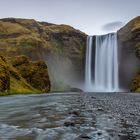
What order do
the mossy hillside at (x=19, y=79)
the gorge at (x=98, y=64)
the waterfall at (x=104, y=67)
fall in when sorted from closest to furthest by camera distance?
the mossy hillside at (x=19, y=79), the gorge at (x=98, y=64), the waterfall at (x=104, y=67)

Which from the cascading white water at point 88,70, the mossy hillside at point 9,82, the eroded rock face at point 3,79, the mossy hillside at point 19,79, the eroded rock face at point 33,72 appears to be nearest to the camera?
the eroded rock face at point 3,79

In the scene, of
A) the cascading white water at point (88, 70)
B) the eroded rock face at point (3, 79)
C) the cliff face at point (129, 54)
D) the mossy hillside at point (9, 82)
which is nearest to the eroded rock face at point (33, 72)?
the mossy hillside at point (9, 82)

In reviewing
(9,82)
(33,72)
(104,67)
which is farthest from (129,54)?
(9,82)

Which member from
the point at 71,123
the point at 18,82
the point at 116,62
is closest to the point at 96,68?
the point at 116,62

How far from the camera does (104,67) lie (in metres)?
169

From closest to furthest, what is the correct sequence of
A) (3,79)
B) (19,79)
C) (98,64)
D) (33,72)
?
(3,79), (19,79), (33,72), (98,64)

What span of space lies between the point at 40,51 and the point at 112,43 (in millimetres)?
48555

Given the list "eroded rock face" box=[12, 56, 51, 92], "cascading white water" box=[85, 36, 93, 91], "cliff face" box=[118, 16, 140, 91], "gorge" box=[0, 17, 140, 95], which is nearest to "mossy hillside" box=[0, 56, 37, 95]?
"eroded rock face" box=[12, 56, 51, 92]

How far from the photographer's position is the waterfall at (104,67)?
166625mm

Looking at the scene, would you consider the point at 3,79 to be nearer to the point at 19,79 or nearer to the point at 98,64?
the point at 19,79

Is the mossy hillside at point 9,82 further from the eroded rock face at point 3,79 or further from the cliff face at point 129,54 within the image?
the cliff face at point 129,54

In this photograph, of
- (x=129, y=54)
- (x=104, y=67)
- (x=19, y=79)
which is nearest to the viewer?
(x=19, y=79)

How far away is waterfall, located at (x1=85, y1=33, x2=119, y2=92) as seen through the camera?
16662cm

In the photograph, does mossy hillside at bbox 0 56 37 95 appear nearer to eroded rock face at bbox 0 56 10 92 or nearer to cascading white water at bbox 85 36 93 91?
eroded rock face at bbox 0 56 10 92
